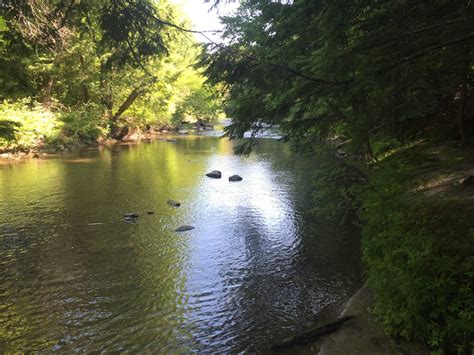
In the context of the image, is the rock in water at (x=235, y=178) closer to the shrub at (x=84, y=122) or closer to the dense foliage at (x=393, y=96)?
the dense foliage at (x=393, y=96)

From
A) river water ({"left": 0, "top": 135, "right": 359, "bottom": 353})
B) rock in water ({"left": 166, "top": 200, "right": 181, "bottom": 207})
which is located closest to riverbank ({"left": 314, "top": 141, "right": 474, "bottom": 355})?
river water ({"left": 0, "top": 135, "right": 359, "bottom": 353})

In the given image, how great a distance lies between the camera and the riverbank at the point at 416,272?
3859mm

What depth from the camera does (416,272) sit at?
423 cm

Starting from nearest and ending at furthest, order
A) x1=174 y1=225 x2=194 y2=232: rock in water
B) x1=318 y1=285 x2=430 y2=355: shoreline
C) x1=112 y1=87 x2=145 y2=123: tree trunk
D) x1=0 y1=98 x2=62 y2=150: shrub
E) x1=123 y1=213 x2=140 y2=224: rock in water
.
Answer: x1=318 y1=285 x2=430 y2=355: shoreline < x1=174 y1=225 x2=194 y2=232: rock in water < x1=123 y1=213 x2=140 y2=224: rock in water < x1=0 y1=98 x2=62 y2=150: shrub < x1=112 y1=87 x2=145 y2=123: tree trunk

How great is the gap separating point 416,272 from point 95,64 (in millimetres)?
31306

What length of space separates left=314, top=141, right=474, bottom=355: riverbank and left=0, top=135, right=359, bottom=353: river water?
1119 mm

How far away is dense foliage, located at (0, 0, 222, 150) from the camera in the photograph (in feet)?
18.0

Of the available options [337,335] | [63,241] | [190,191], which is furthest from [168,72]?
[337,335]

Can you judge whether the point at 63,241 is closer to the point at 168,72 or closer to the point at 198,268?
the point at 198,268

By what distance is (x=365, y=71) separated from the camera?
484 cm

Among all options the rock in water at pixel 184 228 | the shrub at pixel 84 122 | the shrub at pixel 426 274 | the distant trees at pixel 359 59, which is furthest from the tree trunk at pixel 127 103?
the shrub at pixel 426 274

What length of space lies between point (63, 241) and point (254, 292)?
533cm

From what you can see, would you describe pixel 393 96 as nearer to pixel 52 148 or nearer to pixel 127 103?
pixel 52 148

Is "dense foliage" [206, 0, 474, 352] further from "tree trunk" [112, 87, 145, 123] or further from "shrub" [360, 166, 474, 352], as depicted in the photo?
"tree trunk" [112, 87, 145, 123]
